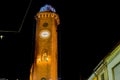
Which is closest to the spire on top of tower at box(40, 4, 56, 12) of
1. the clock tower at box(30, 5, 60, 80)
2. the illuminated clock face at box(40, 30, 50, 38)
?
the clock tower at box(30, 5, 60, 80)

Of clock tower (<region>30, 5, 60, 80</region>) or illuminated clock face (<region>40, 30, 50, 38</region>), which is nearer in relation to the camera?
clock tower (<region>30, 5, 60, 80</region>)

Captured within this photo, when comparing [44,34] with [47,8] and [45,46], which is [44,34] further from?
[47,8]

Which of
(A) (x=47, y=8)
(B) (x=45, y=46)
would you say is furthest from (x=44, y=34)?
(A) (x=47, y=8)

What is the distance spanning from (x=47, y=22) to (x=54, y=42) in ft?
15.4

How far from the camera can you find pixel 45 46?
5231 centimetres

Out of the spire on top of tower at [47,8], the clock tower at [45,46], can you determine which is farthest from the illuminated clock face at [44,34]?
the spire on top of tower at [47,8]

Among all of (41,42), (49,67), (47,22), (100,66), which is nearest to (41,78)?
(49,67)

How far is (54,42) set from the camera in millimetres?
54031

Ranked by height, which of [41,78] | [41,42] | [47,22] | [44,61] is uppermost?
[47,22]

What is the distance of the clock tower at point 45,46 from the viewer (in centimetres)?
4978

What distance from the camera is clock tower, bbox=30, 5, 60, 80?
49.8m

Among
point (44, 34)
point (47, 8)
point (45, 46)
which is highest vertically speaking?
point (47, 8)

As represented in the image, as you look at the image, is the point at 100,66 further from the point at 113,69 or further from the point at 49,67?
the point at 49,67

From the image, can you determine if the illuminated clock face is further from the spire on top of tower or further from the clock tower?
the spire on top of tower
